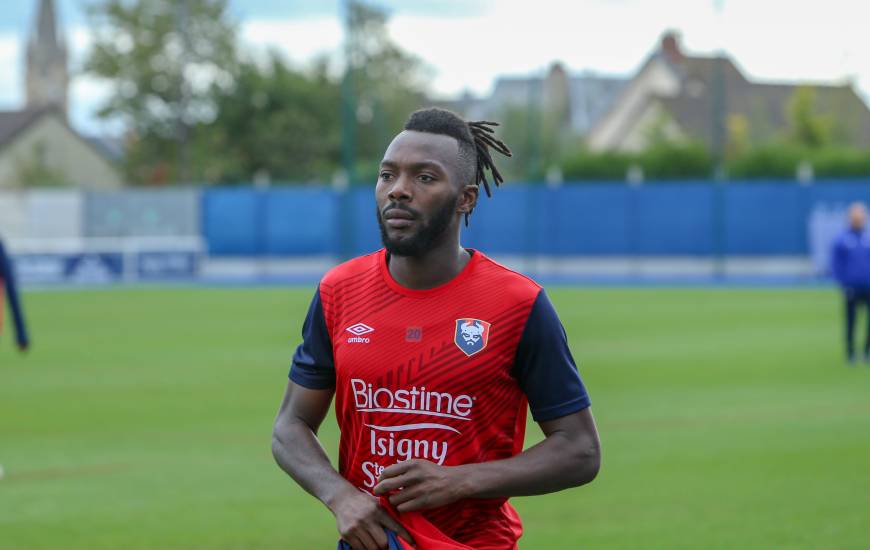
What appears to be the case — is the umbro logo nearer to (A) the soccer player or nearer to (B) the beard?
(A) the soccer player

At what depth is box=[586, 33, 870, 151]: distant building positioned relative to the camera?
3120 inches

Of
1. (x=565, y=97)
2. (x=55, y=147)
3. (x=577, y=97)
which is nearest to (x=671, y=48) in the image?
(x=577, y=97)

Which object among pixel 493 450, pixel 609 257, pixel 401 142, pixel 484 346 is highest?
pixel 401 142

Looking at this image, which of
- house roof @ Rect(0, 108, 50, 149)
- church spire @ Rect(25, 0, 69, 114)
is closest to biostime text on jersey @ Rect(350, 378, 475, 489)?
house roof @ Rect(0, 108, 50, 149)

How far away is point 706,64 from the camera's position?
316ft

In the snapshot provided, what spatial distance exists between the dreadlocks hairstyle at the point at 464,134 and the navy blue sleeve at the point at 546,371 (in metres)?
0.40

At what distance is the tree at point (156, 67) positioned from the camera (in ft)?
242

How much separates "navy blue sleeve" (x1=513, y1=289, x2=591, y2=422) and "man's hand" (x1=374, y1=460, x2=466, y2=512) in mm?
337

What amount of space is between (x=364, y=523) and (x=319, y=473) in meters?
0.26

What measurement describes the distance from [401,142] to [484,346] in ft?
2.02

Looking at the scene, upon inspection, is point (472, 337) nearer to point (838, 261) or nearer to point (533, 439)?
point (533, 439)

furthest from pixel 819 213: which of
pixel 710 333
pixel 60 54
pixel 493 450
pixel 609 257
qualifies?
pixel 60 54

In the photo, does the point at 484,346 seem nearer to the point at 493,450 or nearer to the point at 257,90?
the point at 493,450

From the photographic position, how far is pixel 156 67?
77375 mm
